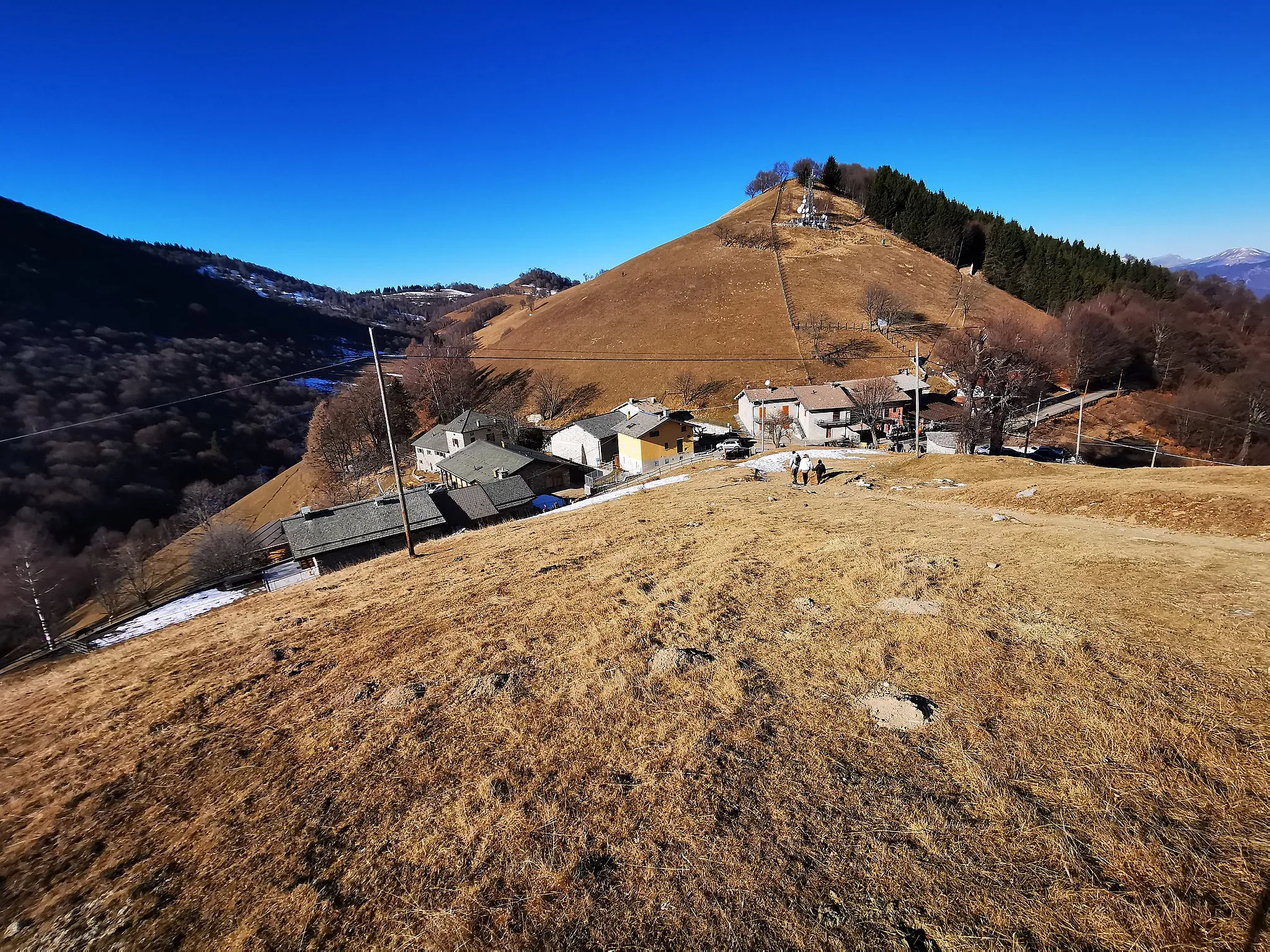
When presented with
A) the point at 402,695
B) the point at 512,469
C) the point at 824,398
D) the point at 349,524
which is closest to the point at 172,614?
the point at 349,524

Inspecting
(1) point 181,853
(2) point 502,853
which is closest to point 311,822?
(1) point 181,853

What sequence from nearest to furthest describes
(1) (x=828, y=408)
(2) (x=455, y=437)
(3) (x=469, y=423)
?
(1) (x=828, y=408) < (3) (x=469, y=423) < (2) (x=455, y=437)

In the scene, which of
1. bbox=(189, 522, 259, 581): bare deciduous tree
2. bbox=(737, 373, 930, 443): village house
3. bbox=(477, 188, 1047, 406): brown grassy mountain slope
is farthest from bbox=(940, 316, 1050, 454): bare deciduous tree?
bbox=(189, 522, 259, 581): bare deciduous tree

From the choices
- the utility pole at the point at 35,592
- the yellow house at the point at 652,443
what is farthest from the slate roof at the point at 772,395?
the utility pole at the point at 35,592

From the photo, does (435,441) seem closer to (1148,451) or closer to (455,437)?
(455,437)

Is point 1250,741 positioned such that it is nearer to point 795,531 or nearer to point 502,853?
point 502,853
